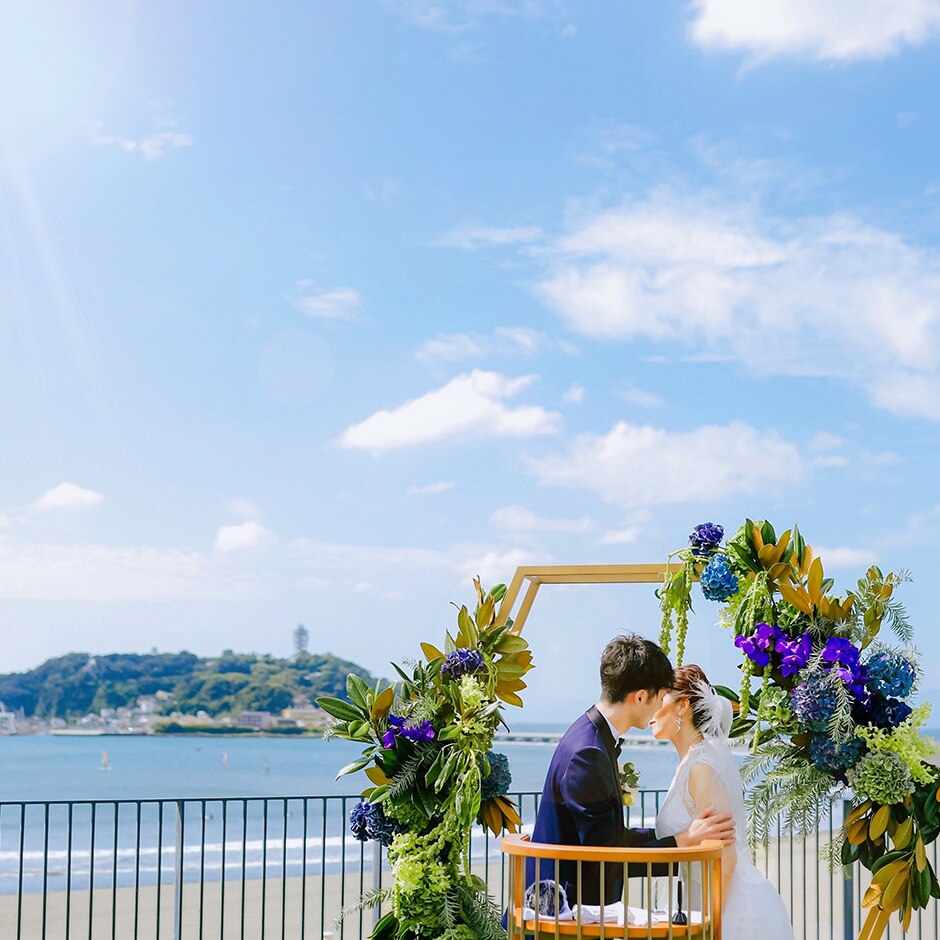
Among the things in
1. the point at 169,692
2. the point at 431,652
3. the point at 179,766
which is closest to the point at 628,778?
the point at 431,652

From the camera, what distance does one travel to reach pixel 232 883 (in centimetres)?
1278

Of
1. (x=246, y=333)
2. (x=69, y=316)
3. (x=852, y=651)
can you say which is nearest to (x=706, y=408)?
(x=246, y=333)

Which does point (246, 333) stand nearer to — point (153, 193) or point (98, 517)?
point (153, 193)

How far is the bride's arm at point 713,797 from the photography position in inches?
147

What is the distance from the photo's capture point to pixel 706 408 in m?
26.4

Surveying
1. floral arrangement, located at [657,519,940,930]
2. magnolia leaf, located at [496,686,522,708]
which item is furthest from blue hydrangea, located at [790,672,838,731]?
magnolia leaf, located at [496,686,522,708]

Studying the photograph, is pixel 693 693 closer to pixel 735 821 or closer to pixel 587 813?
pixel 735 821

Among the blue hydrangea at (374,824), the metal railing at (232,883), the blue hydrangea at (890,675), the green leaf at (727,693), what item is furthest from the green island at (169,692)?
the blue hydrangea at (890,675)

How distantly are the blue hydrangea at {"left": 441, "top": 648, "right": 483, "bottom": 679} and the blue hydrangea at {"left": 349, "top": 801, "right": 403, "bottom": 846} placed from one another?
53cm

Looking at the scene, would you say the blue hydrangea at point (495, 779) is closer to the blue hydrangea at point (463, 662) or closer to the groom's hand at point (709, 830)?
the blue hydrangea at point (463, 662)

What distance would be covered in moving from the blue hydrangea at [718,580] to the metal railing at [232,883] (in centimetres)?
80

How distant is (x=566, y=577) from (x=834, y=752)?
3.47ft

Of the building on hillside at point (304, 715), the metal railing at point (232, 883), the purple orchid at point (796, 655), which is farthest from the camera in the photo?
the building on hillside at point (304, 715)

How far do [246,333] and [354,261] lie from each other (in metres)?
5.90
